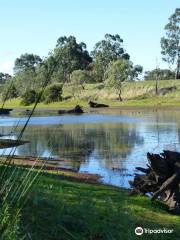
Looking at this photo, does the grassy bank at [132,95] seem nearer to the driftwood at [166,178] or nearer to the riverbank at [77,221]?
the driftwood at [166,178]

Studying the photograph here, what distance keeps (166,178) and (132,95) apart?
12843 centimetres

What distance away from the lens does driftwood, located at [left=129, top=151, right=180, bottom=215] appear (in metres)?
12.6

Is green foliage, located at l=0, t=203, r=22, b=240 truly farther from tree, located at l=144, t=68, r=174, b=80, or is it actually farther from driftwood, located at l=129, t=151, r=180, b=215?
tree, located at l=144, t=68, r=174, b=80

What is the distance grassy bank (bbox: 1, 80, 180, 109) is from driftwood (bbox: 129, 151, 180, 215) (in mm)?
104182

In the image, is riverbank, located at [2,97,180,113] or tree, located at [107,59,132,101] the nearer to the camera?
riverbank, located at [2,97,180,113]

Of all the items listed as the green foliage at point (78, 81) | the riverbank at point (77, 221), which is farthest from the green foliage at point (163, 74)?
the riverbank at point (77, 221)

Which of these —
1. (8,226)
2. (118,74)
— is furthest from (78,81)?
(8,226)

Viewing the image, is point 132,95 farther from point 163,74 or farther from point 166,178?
point 166,178

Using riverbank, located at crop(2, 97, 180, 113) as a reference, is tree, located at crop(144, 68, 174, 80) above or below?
above

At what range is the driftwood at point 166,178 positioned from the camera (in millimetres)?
12560

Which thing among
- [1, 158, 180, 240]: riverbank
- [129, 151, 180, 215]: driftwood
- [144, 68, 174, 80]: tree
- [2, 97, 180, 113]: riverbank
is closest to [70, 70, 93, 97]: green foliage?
[2, 97, 180, 113]: riverbank

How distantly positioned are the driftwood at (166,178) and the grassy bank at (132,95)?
342 feet

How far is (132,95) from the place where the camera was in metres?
141

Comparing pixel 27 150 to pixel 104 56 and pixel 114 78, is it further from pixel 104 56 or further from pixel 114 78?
pixel 104 56
